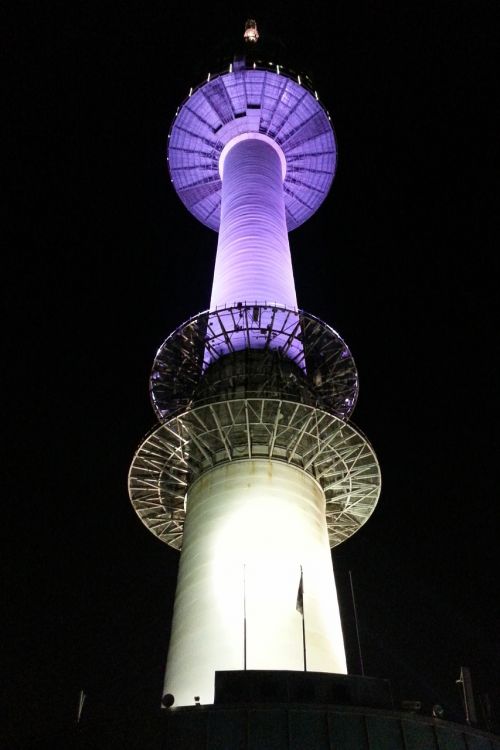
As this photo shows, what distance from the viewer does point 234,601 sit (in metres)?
29.9

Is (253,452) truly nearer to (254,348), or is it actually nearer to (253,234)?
(254,348)

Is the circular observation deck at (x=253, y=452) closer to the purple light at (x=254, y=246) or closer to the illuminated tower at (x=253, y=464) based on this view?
the illuminated tower at (x=253, y=464)

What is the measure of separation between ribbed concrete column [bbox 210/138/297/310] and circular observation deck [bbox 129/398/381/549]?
10.2 m

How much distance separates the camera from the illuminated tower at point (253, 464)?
96.4 feet

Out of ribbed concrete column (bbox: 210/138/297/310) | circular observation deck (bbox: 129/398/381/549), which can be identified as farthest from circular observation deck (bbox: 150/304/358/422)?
circular observation deck (bbox: 129/398/381/549)

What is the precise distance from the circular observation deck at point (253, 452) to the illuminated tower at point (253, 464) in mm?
87

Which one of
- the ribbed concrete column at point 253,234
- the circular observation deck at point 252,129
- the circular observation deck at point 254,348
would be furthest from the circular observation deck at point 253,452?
the circular observation deck at point 252,129

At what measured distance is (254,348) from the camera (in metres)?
42.2

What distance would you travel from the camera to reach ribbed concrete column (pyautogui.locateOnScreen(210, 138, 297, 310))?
47031mm

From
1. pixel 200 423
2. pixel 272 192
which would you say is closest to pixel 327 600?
pixel 200 423

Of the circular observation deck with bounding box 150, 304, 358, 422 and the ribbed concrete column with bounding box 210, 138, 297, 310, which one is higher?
the ribbed concrete column with bounding box 210, 138, 297, 310

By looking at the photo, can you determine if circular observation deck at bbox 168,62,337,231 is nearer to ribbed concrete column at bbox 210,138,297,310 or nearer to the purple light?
the purple light

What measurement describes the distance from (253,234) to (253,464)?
22323 mm

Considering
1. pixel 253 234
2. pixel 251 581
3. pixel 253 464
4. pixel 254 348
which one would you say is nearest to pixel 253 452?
pixel 253 464
